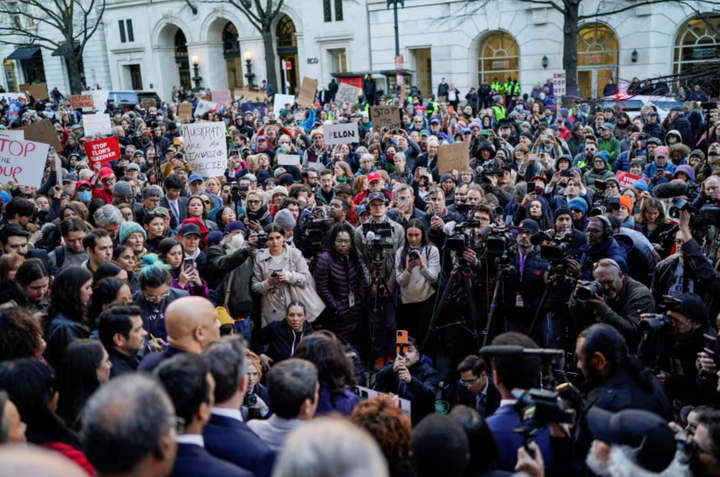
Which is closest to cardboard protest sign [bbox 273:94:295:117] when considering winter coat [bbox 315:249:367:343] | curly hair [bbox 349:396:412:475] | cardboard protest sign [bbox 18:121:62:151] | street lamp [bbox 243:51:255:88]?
cardboard protest sign [bbox 18:121:62:151]

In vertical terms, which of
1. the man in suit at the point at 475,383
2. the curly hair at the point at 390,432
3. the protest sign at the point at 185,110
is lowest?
the man in suit at the point at 475,383

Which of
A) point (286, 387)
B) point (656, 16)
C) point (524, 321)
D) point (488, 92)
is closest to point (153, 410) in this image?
point (286, 387)

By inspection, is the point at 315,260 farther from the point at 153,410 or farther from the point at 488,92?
the point at 488,92

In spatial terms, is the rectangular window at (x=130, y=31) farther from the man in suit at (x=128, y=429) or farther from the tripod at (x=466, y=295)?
the man in suit at (x=128, y=429)

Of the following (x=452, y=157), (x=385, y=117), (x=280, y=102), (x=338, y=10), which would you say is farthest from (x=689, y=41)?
(x=452, y=157)

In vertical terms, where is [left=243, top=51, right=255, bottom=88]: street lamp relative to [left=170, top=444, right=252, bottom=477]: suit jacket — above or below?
above

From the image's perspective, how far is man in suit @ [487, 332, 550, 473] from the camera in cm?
276

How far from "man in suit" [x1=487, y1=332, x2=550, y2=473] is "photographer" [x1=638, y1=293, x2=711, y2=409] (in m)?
1.30

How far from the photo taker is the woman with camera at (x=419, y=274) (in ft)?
19.5

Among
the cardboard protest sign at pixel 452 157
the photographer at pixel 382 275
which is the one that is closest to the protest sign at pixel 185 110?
the cardboard protest sign at pixel 452 157

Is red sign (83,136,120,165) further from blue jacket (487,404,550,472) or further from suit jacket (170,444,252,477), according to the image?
blue jacket (487,404,550,472)

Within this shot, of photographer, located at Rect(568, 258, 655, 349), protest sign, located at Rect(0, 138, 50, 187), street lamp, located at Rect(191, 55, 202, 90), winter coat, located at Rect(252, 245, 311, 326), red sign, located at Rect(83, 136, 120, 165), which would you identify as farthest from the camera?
street lamp, located at Rect(191, 55, 202, 90)

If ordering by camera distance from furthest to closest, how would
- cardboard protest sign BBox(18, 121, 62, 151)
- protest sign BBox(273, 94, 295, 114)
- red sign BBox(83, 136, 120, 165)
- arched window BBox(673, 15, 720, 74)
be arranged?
1. arched window BBox(673, 15, 720, 74)
2. protest sign BBox(273, 94, 295, 114)
3. red sign BBox(83, 136, 120, 165)
4. cardboard protest sign BBox(18, 121, 62, 151)

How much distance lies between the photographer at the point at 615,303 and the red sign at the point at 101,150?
7.65 m
